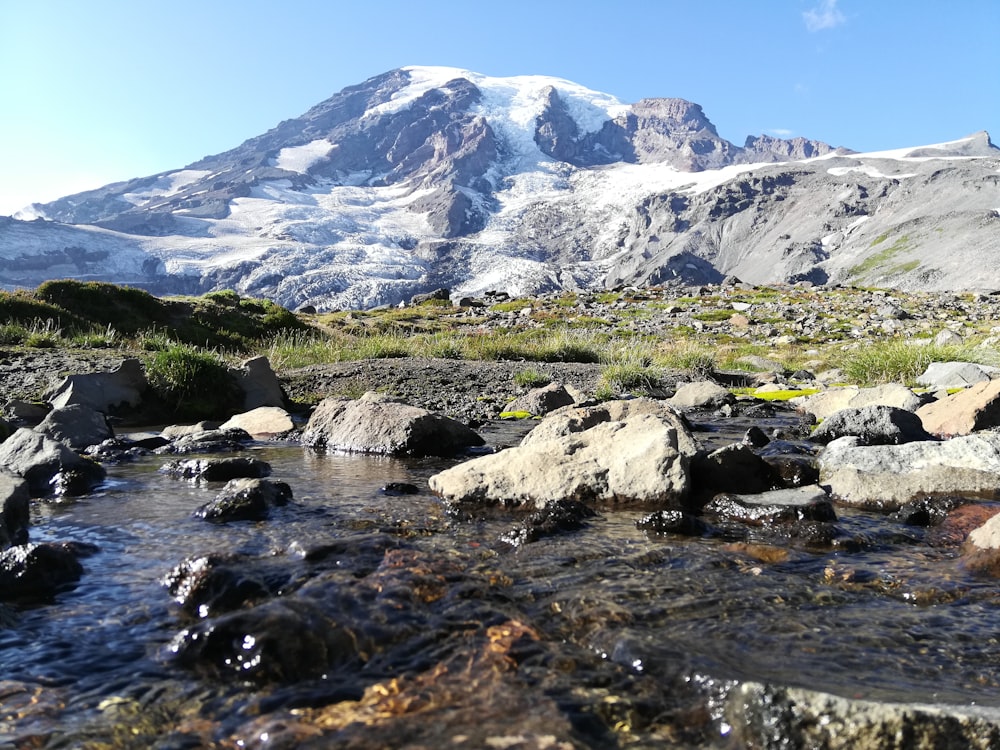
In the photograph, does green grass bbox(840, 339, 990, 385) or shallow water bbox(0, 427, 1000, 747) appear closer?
shallow water bbox(0, 427, 1000, 747)

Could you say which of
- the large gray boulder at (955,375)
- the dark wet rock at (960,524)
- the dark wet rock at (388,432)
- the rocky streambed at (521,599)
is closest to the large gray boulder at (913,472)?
the rocky streambed at (521,599)

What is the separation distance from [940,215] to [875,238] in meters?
12.7

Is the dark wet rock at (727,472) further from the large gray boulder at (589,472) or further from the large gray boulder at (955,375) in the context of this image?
the large gray boulder at (955,375)

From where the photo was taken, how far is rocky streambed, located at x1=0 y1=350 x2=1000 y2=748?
2258 millimetres

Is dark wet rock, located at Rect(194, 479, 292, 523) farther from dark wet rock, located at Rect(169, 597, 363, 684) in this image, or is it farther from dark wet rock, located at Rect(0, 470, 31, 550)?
dark wet rock, located at Rect(169, 597, 363, 684)

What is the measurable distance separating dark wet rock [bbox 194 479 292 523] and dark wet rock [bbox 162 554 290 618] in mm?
1338

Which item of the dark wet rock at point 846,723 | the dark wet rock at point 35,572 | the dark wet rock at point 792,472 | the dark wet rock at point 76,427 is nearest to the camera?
the dark wet rock at point 846,723

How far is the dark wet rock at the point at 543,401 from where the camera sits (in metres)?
12.0

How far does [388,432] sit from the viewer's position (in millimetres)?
8680

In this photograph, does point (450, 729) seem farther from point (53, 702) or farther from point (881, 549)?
point (881, 549)

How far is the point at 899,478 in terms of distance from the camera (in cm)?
567

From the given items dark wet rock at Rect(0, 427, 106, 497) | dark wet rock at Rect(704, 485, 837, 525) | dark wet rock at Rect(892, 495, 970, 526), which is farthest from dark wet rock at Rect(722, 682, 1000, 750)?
dark wet rock at Rect(0, 427, 106, 497)

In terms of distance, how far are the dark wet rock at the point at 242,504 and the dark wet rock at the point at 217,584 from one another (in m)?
1.34

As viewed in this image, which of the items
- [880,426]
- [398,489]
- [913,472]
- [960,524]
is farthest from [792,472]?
[398,489]
